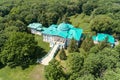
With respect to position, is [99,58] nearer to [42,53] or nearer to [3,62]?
[42,53]

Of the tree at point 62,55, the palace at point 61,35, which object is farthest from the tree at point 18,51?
the palace at point 61,35

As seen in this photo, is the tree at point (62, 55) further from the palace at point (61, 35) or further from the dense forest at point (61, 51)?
the palace at point (61, 35)

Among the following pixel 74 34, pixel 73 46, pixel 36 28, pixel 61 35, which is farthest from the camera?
pixel 36 28

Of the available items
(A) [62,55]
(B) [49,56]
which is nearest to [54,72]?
(A) [62,55]

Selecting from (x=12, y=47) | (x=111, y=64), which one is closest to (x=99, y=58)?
(x=111, y=64)

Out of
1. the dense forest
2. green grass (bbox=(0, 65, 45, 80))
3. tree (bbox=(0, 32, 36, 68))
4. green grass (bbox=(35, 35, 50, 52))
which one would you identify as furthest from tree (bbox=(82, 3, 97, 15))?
green grass (bbox=(0, 65, 45, 80))

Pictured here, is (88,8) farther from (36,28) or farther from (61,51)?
(61,51)
